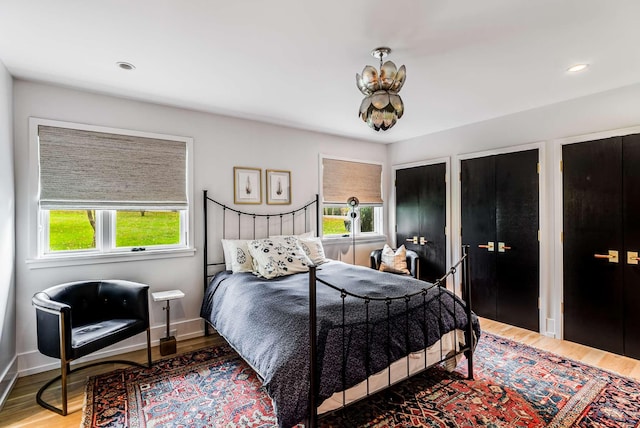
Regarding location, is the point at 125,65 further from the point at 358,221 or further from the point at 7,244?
the point at 358,221

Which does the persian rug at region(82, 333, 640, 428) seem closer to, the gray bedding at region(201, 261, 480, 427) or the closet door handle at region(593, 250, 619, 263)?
the gray bedding at region(201, 261, 480, 427)

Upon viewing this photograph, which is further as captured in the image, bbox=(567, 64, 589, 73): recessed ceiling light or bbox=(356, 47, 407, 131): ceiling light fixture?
bbox=(567, 64, 589, 73): recessed ceiling light

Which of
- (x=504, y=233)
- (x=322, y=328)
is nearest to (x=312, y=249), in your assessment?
(x=322, y=328)

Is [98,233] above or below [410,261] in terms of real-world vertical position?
above

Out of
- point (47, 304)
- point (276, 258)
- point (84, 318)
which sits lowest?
point (84, 318)

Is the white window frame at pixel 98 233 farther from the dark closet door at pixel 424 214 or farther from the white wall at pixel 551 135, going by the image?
the dark closet door at pixel 424 214

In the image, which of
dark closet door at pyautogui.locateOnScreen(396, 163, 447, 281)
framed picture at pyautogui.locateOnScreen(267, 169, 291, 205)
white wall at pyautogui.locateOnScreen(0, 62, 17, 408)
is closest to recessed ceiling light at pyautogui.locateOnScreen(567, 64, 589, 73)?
dark closet door at pyautogui.locateOnScreen(396, 163, 447, 281)

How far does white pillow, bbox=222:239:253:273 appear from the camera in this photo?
335cm

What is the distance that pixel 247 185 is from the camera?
3928mm

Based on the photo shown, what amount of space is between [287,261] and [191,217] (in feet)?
4.00

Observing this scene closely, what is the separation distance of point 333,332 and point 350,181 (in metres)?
3.31

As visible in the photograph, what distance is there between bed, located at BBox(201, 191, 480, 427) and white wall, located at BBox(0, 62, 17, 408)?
5.01 feet

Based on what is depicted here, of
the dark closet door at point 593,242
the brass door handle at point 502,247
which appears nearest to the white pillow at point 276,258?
the brass door handle at point 502,247

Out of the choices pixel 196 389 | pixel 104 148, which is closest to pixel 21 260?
pixel 104 148
